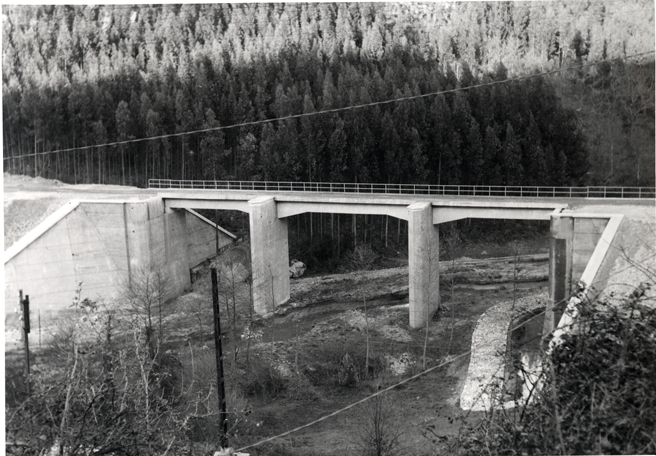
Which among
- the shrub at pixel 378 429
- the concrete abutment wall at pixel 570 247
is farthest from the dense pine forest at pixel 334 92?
the shrub at pixel 378 429

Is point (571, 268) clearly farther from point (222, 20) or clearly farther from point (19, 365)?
point (19, 365)

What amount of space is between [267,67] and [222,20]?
2413 millimetres

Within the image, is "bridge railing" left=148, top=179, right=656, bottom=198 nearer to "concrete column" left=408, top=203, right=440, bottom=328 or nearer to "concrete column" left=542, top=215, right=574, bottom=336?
"concrete column" left=408, top=203, right=440, bottom=328

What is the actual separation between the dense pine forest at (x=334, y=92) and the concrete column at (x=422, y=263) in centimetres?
Result: 104

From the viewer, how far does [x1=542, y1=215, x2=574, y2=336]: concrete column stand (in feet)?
46.3

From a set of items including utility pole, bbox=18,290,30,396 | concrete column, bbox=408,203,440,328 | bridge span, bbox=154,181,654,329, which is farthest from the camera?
concrete column, bbox=408,203,440,328

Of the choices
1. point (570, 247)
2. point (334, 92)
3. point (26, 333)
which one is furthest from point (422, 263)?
point (26, 333)

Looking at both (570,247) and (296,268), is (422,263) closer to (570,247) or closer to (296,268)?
(296,268)

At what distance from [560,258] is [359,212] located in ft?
19.6

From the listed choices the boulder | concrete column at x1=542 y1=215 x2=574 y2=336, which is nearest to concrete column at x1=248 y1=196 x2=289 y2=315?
the boulder

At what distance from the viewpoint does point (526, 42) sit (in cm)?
1354

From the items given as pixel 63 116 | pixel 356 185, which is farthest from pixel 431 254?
pixel 63 116

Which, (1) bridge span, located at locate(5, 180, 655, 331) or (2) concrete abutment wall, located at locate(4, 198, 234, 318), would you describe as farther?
(1) bridge span, located at locate(5, 180, 655, 331)

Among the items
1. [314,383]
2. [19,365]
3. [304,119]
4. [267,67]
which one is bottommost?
[314,383]
